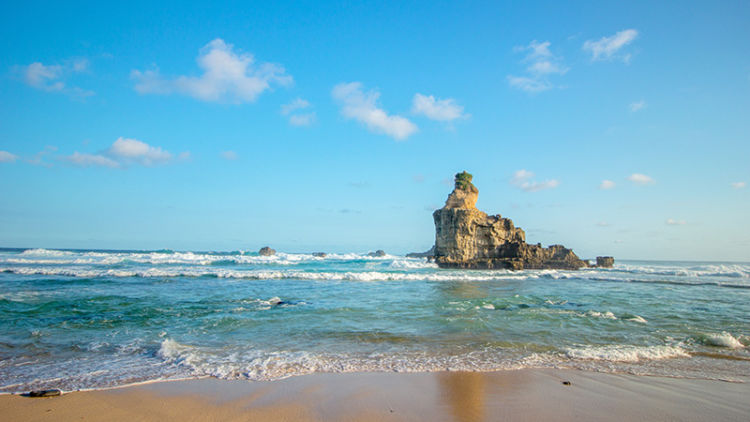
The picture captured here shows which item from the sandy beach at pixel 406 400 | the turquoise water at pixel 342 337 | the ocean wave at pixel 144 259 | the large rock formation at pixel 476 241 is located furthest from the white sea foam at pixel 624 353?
the ocean wave at pixel 144 259

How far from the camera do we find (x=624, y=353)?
662 centimetres

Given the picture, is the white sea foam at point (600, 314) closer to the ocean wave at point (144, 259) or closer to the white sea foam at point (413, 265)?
the white sea foam at point (413, 265)

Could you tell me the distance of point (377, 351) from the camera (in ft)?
22.1

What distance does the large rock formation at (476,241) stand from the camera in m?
36.9

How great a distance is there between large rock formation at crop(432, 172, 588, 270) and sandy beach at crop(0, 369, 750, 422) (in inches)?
1258

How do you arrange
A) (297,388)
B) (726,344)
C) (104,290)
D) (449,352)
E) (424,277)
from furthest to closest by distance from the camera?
(424,277)
(104,290)
(726,344)
(449,352)
(297,388)

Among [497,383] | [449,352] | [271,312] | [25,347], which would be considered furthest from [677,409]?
[25,347]

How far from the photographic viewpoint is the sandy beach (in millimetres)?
3994

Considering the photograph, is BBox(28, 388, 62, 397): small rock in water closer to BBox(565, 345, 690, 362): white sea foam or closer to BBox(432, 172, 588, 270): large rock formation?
BBox(565, 345, 690, 362): white sea foam

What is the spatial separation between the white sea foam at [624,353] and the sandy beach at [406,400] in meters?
1.06

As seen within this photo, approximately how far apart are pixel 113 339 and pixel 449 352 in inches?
275

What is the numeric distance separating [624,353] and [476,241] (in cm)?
3189

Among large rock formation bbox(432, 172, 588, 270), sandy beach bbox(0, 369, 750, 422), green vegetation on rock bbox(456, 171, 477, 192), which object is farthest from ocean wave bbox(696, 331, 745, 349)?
green vegetation on rock bbox(456, 171, 477, 192)

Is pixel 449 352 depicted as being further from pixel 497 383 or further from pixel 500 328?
pixel 500 328
